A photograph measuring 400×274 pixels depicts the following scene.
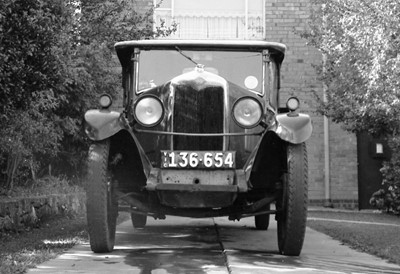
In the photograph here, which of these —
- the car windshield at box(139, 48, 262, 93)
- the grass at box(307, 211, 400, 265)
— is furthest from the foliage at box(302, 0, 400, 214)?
the car windshield at box(139, 48, 262, 93)

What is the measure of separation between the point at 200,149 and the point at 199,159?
0.21m

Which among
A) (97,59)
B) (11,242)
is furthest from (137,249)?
(97,59)

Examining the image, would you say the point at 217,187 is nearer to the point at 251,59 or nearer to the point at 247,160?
the point at 247,160

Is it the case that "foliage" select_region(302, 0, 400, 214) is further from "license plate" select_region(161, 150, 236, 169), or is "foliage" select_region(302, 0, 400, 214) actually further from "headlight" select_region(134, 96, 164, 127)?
"headlight" select_region(134, 96, 164, 127)

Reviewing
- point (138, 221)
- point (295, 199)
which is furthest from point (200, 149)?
point (138, 221)

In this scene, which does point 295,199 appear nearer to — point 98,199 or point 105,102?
point 98,199

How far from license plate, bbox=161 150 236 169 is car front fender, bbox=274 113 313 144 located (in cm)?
51

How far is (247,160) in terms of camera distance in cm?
570

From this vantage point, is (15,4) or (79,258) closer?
(79,258)

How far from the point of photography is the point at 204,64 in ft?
20.8

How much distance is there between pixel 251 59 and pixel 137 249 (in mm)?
2333

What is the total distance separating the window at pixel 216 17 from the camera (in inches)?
562

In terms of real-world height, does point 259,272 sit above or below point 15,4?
below

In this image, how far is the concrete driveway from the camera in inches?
188
